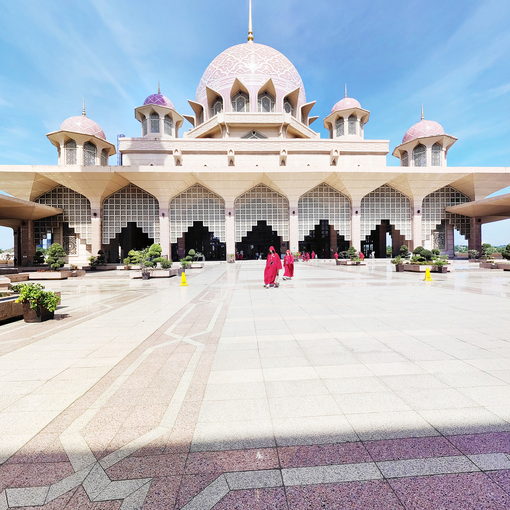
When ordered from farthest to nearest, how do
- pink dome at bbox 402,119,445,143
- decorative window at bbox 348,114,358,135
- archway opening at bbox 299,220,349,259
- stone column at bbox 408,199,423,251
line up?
archway opening at bbox 299,220,349,259 < decorative window at bbox 348,114,358,135 < pink dome at bbox 402,119,445,143 < stone column at bbox 408,199,423,251

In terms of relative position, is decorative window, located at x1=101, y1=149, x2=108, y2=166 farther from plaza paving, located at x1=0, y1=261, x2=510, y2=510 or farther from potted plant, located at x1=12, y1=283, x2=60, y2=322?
plaza paving, located at x1=0, y1=261, x2=510, y2=510

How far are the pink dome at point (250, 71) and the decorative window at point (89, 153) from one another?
14.3m

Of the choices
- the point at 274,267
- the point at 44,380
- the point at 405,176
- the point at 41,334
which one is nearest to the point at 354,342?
the point at 44,380

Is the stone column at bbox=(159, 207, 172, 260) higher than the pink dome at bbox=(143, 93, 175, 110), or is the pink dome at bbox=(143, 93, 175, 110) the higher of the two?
the pink dome at bbox=(143, 93, 175, 110)

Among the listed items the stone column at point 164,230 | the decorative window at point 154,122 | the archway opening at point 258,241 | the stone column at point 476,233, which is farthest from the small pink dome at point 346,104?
the stone column at point 164,230

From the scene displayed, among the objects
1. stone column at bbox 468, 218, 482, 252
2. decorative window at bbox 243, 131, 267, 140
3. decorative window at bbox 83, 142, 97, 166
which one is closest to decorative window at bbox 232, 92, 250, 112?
decorative window at bbox 243, 131, 267, 140

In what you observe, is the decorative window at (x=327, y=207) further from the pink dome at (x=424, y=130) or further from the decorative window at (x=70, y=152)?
the decorative window at (x=70, y=152)

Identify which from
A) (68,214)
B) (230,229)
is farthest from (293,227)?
(68,214)

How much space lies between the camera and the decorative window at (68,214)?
28.3 m

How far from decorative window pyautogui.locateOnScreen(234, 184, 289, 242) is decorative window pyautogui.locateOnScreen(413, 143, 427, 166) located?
15940 millimetres

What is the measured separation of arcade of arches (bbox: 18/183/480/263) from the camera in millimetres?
28547

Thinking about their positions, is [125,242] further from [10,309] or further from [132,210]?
[10,309]

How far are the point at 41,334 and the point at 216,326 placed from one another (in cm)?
313

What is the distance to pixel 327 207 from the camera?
3034 cm
